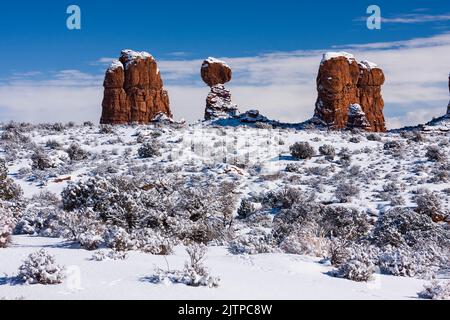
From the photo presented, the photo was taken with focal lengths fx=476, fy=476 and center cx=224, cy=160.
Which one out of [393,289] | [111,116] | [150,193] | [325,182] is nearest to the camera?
[393,289]

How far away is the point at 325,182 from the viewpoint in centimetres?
2673

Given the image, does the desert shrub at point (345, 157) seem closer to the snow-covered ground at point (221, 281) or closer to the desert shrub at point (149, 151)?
the desert shrub at point (149, 151)

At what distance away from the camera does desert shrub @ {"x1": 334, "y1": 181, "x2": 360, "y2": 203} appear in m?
22.6

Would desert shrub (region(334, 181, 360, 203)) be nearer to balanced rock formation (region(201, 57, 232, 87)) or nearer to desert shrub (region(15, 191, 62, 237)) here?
desert shrub (region(15, 191, 62, 237))

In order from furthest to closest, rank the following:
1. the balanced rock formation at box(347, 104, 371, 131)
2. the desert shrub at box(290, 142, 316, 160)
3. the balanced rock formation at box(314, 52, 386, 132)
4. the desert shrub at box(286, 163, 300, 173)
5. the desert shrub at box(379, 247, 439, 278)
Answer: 1. the balanced rock formation at box(314, 52, 386, 132)
2. the balanced rock formation at box(347, 104, 371, 131)
3. the desert shrub at box(290, 142, 316, 160)
4. the desert shrub at box(286, 163, 300, 173)
5. the desert shrub at box(379, 247, 439, 278)

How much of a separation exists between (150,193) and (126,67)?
50.3 meters

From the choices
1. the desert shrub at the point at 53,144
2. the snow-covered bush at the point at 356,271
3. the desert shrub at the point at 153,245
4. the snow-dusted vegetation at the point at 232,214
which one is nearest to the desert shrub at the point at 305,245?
the snow-dusted vegetation at the point at 232,214

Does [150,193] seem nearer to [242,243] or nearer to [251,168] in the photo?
[242,243]

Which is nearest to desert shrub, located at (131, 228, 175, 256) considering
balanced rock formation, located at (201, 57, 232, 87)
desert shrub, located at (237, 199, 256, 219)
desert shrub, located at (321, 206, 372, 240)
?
desert shrub, located at (321, 206, 372, 240)

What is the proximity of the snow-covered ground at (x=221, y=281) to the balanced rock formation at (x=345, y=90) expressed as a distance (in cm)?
4840

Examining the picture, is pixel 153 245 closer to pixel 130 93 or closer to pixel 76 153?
pixel 76 153

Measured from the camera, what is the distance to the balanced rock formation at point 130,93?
61.0m

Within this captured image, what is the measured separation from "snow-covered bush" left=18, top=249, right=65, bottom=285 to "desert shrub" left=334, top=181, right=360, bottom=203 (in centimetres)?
1717
